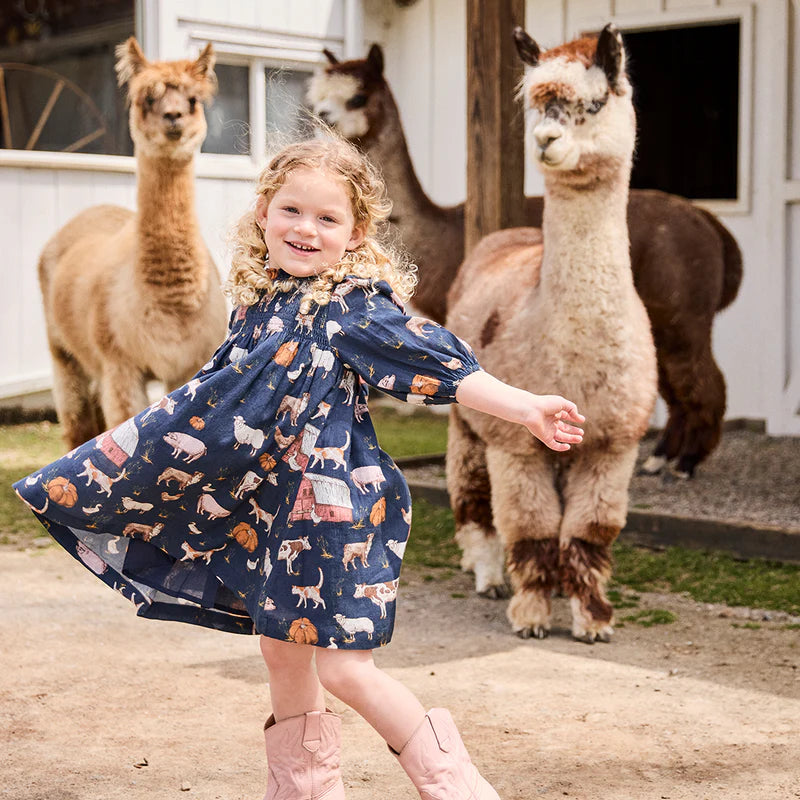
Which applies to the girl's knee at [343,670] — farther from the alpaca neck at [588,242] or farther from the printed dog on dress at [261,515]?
the alpaca neck at [588,242]

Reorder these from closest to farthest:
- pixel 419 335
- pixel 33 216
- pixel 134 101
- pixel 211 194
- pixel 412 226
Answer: pixel 419 335 < pixel 134 101 < pixel 412 226 < pixel 33 216 < pixel 211 194

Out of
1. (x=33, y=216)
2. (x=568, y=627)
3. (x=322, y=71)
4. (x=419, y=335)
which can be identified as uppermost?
(x=322, y=71)

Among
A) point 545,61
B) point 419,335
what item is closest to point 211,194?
point 545,61

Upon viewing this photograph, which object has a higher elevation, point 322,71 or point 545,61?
point 322,71

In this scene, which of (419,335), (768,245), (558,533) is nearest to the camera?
(419,335)

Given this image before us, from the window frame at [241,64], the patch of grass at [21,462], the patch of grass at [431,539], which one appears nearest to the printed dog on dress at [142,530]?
the patch of grass at [431,539]

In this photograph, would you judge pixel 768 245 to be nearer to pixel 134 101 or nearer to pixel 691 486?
pixel 691 486

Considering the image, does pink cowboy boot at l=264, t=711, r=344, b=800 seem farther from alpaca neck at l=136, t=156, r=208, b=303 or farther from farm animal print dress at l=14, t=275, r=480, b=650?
alpaca neck at l=136, t=156, r=208, b=303

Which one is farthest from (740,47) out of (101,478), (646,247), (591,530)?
(101,478)

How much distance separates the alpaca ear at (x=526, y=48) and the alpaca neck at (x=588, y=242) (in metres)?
0.49

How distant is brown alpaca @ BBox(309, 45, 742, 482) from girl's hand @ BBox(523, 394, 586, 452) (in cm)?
423

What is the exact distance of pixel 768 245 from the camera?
8086 mm

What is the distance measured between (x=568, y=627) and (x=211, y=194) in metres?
5.97

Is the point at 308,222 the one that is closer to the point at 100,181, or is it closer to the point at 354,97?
the point at 354,97
